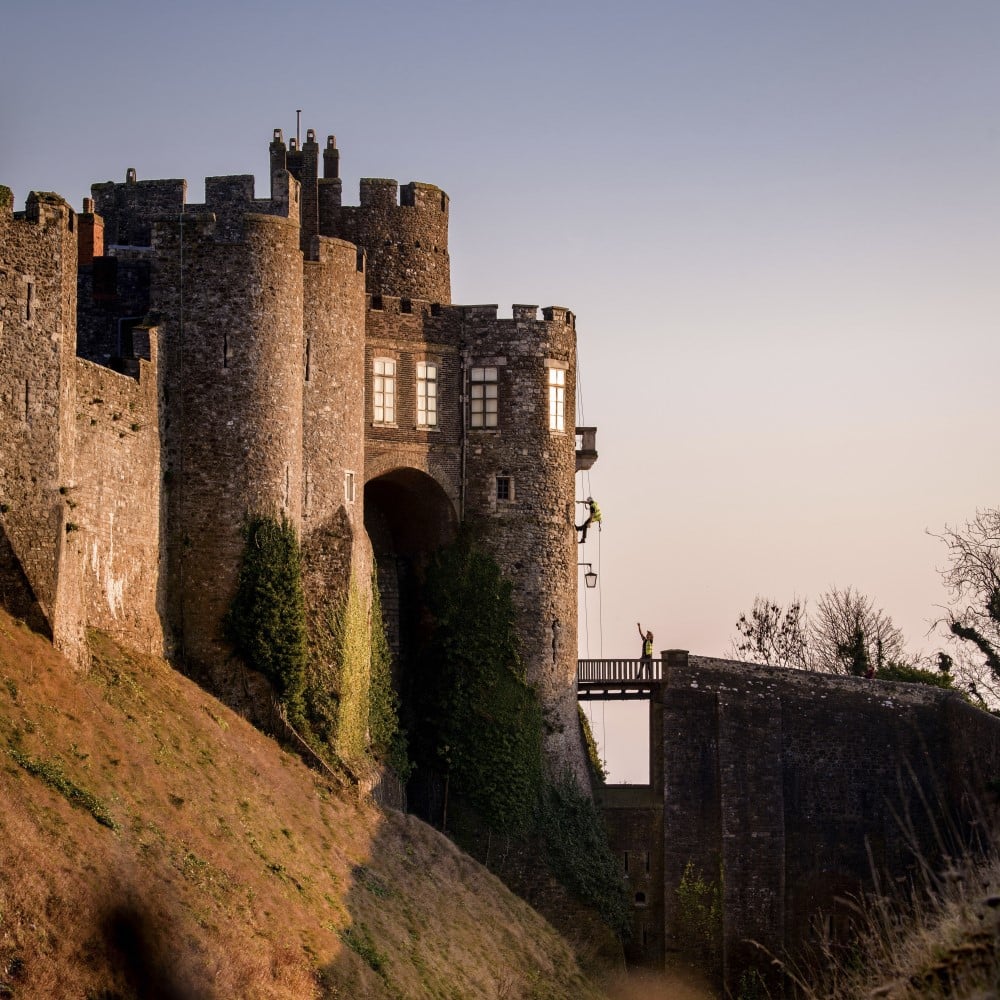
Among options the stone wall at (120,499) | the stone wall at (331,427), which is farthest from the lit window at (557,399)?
the stone wall at (120,499)

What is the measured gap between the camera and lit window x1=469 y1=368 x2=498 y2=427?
49.0 m

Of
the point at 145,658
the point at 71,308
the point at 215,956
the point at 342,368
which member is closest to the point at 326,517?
the point at 342,368

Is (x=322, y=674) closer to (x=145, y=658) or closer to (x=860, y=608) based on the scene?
(x=145, y=658)

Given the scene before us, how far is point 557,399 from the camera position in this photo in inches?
1962

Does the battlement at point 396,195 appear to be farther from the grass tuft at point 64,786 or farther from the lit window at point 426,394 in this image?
the grass tuft at point 64,786

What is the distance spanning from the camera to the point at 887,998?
59.2ft

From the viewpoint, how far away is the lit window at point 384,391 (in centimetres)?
4744

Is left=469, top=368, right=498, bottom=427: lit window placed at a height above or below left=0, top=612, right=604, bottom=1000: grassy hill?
above

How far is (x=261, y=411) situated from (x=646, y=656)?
1509 cm

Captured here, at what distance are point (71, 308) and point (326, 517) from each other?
32.0ft

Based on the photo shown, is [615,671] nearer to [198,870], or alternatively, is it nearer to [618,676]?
[618,676]

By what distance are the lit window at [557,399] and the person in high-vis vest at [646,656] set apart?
20.6 ft

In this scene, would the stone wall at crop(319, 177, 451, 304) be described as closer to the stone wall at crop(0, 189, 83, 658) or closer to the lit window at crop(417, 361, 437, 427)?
the lit window at crop(417, 361, 437, 427)

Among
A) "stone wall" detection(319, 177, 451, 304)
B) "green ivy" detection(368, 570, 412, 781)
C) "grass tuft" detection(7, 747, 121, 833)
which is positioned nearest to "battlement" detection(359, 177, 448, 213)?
"stone wall" detection(319, 177, 451, 304)
